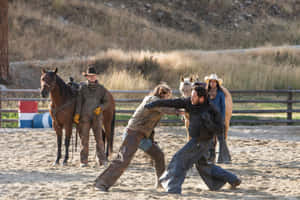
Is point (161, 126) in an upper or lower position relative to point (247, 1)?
lower

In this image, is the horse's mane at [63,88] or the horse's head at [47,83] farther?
the horse's mane at [63,88]

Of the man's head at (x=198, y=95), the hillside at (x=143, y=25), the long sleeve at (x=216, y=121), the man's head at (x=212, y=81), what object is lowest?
the long sleeve at (x=216, y=121)

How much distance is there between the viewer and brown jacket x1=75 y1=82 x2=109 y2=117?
9.07 m

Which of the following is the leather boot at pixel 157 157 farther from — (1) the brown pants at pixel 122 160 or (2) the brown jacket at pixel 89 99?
(2) the brown jacket at pixel 89 99

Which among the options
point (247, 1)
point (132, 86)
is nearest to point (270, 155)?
point (132, 86)

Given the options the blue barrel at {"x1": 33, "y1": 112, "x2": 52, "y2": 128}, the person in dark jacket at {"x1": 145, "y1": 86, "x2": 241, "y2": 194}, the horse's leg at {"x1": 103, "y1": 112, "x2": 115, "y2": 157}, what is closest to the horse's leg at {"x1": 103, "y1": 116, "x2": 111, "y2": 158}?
the horse's leg at {"x1": 103, "y1": 112, "x2": 115, "y2": 157}

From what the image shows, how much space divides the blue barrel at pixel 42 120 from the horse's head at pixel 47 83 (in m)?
5.47

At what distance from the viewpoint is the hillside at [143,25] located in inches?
1209

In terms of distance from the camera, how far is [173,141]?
12.3 metres

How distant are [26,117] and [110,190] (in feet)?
25.3

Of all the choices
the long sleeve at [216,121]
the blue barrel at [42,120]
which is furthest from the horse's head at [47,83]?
the blue barrel at [42,120]

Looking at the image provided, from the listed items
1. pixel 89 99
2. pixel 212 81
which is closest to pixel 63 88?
pixel 89 99

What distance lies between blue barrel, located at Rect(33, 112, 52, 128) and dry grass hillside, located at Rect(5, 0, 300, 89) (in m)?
4.82

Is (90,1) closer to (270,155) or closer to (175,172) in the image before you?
(270,155)
